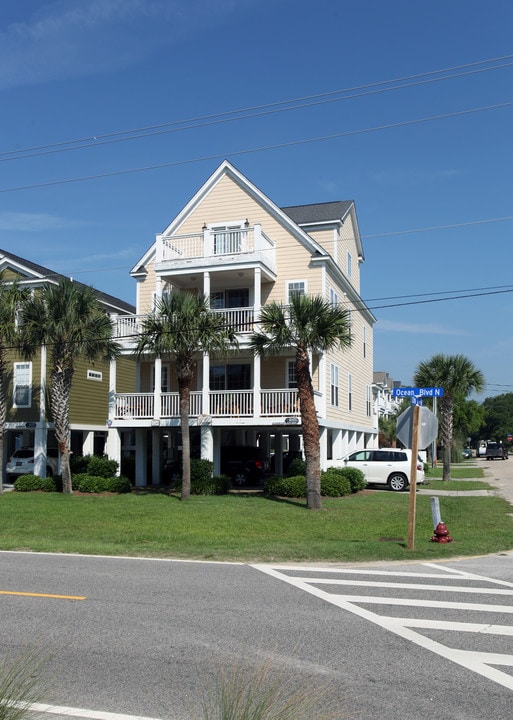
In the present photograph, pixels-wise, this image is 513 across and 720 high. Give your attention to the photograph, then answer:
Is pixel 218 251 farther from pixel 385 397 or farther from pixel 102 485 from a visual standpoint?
pixel 385 397

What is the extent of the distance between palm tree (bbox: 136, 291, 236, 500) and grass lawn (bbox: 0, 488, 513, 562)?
10.9ft

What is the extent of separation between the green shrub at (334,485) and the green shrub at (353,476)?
4.17ft

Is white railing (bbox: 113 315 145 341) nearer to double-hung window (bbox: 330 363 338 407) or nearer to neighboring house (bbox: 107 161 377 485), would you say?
neighboring house (bbox: 107 161 377 485)

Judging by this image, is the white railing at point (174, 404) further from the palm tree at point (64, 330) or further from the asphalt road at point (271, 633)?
the asphalt road at point (271, 633)

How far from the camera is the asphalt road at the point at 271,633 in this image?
5508 mm

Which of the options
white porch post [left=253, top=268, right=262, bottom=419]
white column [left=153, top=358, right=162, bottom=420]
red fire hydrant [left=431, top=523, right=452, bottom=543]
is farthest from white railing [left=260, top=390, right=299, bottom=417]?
red fire hydrant [left=431, top=523, right=452, bottom=543]

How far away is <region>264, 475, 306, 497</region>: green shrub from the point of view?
24.4m

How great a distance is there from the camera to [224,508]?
21094mm

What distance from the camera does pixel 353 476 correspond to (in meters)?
27.4

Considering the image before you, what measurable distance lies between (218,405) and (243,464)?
3.82m

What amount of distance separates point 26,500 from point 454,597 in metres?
17.8

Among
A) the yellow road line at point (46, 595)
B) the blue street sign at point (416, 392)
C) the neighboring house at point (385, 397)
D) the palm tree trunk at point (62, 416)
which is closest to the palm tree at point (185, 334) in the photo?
the palm tree trunk at point (62, 416)

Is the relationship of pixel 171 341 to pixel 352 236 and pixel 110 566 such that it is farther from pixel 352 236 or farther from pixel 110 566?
pixel 352 236

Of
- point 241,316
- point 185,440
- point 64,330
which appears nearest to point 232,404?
point 241,316
